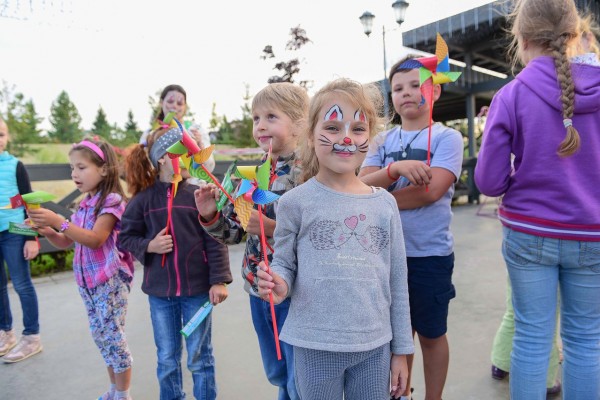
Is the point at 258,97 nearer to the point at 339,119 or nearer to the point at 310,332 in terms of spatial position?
the point at 339,119

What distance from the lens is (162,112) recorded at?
3986 mm

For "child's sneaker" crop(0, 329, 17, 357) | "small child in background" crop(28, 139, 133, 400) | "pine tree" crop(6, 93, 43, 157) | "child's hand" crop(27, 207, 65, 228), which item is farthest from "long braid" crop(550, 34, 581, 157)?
"pine tree" crop(6, 93, 43, 157)

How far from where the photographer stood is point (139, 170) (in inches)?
83.1

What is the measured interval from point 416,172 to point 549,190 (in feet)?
1.50

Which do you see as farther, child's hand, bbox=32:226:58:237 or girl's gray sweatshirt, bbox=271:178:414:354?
child's hand, bbox=32:226:58:237

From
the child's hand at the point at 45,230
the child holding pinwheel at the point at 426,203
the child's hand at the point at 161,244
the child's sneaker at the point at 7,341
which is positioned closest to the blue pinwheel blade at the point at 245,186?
the child holding pinwheel at the point at 426,203

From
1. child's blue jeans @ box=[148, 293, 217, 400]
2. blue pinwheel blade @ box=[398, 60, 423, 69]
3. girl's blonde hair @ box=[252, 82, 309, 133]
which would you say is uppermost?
blue pinwheel blade @ box=[398, 60, 423, 69]

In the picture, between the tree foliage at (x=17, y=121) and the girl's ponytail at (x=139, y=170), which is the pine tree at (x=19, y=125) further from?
the girl's ponytail at (x=139, y=170)

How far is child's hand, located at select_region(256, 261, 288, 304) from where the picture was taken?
125cm

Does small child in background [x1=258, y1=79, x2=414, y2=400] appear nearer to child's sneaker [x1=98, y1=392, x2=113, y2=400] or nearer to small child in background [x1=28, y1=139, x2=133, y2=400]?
small child in background [x1=28, y1=139, x2=133, y2=400]

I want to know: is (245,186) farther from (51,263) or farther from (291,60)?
(291,60)

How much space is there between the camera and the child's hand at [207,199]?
1.77 metres

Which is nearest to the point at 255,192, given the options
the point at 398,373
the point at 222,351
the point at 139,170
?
the point at 398,373

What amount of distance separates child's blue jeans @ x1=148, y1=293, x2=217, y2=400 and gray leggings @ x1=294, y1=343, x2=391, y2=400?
0.79 metres
